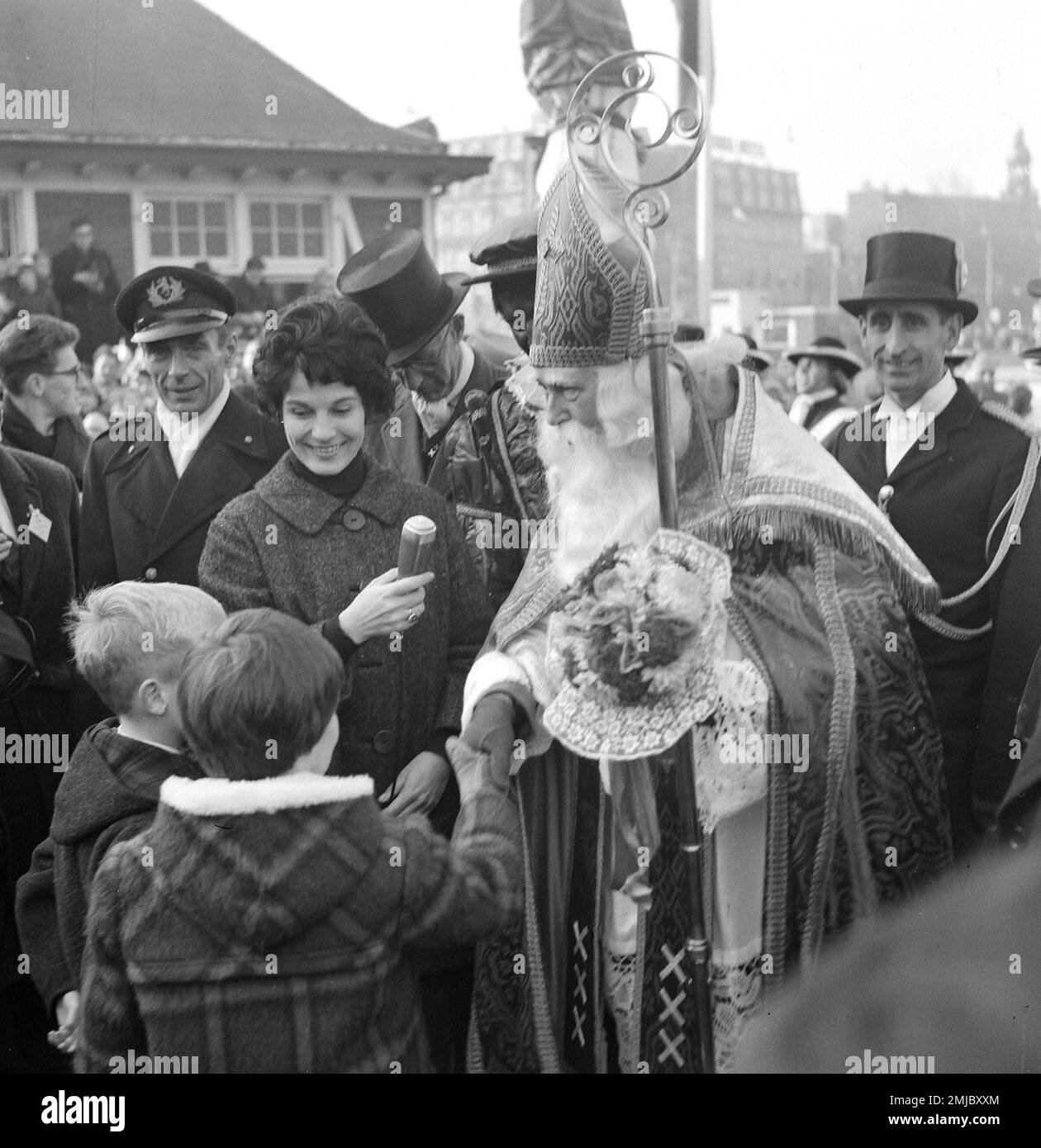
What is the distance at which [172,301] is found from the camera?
4.11m

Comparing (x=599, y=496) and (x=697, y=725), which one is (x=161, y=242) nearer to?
(x=599, y=496)

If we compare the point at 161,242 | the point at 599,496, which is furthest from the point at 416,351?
the point at 161,242

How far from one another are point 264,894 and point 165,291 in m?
2.37

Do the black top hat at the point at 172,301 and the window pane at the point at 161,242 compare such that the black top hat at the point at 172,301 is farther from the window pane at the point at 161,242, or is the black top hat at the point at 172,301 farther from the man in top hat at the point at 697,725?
the window pane at the point at 161,242

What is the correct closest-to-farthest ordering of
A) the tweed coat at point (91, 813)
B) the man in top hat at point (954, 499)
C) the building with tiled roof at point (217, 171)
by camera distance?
1. the tweed coat at point (91, 813)
2. the man in top hat at point (954, 499)
3. the building with tiled roof at point (217, 171)

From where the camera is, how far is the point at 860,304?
14.3 feet

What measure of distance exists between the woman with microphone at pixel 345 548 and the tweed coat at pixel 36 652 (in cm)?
106

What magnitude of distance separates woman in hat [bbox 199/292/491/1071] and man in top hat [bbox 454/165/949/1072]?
172 mm

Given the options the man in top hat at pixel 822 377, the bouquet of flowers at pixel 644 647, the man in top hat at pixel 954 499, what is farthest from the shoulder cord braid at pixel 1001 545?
the man in top hat at pixel 822 377

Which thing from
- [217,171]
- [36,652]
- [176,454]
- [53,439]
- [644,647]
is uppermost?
[217,171]

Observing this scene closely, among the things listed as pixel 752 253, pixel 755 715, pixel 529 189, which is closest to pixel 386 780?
pixel 755 715

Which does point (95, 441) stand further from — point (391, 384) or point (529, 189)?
point (529, 189)

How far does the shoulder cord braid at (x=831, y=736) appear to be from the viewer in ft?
10.2

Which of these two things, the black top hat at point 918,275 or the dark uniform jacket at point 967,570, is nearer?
the dark uniform jacket at point 967,570
